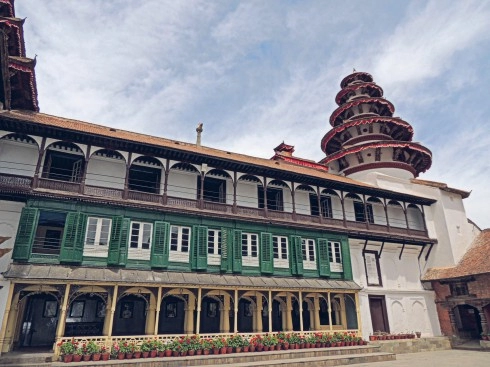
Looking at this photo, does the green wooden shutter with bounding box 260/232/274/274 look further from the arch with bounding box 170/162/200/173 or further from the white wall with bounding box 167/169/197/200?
the arch with bounding box 170/162/200/173

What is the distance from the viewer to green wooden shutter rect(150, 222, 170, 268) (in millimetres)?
17828

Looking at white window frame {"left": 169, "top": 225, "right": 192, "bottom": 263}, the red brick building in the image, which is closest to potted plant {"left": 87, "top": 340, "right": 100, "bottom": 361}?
white window frame {"left": 169, "top": 225, "right": 192, "bottom": 263}

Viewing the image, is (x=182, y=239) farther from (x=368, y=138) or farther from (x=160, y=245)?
(x=368, y=138)

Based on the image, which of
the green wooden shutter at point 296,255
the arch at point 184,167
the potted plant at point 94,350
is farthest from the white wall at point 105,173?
the green wooden shutter at point 296,255

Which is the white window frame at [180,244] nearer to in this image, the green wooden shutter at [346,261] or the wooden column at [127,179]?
the wooden column at [127,179]

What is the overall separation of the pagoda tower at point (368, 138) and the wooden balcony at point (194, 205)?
7.80 metres

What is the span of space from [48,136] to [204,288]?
10.9 metres

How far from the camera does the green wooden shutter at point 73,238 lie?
1630 cm

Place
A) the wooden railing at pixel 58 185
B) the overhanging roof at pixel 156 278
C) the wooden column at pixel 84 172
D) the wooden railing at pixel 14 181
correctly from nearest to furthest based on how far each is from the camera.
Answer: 1. the overhanging roof at pixel 156 278
2. the wooden railing at pixel 14 181
3. the wooden railing at pixel 58 185
4. the wooden column at pixel 84 172

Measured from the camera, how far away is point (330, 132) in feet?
120

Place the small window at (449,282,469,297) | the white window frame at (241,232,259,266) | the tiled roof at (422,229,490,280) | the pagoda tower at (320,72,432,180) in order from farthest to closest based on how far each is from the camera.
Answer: the pagoda tower at (320,72,432,180) → the small window at (449,282,469,297) → the tiled roof at (422,229,490,280) → the white window frame at (241,232,259,266)

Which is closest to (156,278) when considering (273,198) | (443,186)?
(273,198)

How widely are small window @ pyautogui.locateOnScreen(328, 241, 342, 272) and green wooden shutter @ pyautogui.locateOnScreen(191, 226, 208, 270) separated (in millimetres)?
8419

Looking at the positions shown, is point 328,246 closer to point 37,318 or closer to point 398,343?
point 398,343
